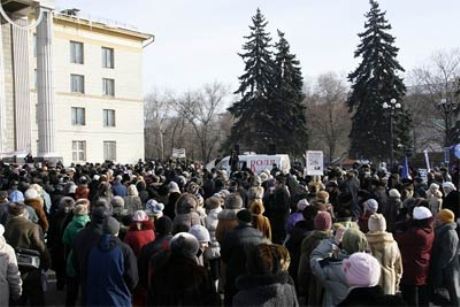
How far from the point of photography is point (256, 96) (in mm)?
48844

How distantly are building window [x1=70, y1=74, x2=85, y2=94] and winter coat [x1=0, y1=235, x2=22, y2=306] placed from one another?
47360 millimetres

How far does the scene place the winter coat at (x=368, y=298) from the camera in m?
3.58

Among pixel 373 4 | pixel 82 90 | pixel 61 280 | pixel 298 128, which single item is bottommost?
pixel 61 280

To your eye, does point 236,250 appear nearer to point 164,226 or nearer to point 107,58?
point 164,226

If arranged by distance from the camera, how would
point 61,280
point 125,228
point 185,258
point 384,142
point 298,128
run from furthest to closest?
point 298,128 < point 384,142 < point 61,280 < point 125,228 < point 185,258

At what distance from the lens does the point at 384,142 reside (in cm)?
4353

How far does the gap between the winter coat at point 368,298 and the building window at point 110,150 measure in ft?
170

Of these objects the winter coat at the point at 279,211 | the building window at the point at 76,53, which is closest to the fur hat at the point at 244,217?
the winter coat at the point at 279,211

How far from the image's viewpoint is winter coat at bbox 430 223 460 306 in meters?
7.20

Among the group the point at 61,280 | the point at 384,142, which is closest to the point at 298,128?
the point at 384,142

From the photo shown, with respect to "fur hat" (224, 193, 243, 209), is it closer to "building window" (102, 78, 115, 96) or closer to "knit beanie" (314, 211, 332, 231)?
Answer: "knit beanie" (314, 211, 332, 231)

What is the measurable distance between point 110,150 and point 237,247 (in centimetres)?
4958

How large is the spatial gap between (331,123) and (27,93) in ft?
139

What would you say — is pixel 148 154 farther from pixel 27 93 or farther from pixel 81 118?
pixel 27 93
